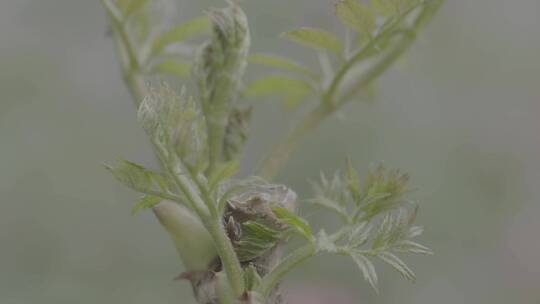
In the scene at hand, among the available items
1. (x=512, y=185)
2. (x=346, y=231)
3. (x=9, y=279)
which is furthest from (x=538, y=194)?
(x=346, y=231)

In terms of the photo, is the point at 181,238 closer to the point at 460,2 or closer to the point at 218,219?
the point at 218,219

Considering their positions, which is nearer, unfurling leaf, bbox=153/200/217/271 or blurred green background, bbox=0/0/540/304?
unfurling leaf, bbox=153/200/217/271

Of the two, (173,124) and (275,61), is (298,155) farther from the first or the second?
(173,124)

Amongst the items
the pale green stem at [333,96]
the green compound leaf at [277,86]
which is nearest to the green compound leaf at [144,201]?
the pale green stem at [333,96]

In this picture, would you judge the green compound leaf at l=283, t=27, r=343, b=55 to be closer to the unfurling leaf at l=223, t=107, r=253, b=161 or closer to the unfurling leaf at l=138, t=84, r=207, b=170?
the unfurling leaf at l=223, t=107, r=253, b=161

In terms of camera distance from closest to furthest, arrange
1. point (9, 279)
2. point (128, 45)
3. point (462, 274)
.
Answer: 1. point (128, 45)
2. point (9, 279)
3. point (462, 274)

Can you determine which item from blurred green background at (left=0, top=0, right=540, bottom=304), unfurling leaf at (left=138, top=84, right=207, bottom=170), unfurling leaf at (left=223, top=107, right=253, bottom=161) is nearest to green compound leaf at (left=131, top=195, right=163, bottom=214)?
unfurling leaf at (left=138, top=84, right=207, bottom=170)
